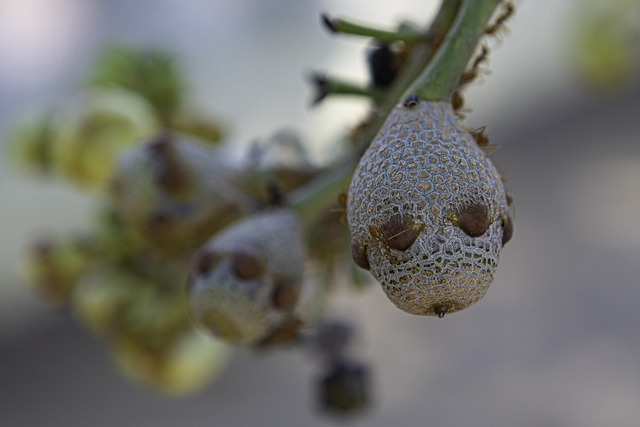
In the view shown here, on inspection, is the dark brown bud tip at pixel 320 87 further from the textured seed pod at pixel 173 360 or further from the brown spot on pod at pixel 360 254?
the textured seed pod at pixel 173 360

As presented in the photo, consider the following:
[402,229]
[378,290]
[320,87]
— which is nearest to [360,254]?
[402,229]

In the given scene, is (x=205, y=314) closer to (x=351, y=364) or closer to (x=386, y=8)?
(x=351, y=364)

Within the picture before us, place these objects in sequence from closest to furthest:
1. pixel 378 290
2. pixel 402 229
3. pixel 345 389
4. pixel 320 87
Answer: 1. pixel 402 229
2. pixel 320 87
3. pixel 345 389
4. pixel 378 290

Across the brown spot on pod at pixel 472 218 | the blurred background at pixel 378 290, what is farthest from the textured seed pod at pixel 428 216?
the blurred background at pixel 378 290

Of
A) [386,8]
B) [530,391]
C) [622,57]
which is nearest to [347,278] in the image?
[622,57]

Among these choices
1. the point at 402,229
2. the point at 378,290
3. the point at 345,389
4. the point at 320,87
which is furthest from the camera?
the point at 378,290

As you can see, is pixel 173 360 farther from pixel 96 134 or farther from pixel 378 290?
pixel 378 290

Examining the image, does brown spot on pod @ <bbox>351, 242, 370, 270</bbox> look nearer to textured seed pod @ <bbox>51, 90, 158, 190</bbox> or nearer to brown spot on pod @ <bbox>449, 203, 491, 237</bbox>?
brown spot on pod @ <bbox>449, 203, 491, 237</bbox>
